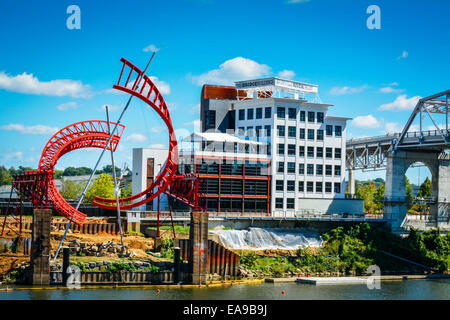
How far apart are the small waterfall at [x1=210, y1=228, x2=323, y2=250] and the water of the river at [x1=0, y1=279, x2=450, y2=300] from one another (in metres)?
12.0

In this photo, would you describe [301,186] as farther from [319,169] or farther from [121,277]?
[121,277]

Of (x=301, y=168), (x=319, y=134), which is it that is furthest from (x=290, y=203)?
(x=319, y=134)

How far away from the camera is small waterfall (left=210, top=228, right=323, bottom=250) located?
66.0 metres

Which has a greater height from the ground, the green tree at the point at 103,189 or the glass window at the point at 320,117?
the glass window at the point at 320,117

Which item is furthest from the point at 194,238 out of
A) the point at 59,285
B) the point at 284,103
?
the point at 284,103

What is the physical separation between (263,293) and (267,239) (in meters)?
20.1

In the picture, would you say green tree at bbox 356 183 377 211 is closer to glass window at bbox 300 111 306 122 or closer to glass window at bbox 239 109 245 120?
glass window at bbox 300 111 306 122

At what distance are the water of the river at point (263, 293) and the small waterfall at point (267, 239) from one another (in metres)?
12.0

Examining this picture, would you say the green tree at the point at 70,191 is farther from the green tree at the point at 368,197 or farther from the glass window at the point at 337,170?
the green tree at the point at 368,197

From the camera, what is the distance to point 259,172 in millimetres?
78000

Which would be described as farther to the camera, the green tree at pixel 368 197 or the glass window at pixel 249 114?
the green tree at pixel 368 197

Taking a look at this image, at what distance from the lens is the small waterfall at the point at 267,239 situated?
66000 mm

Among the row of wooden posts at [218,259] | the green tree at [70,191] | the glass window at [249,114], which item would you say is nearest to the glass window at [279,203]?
the glass window at [249,114]

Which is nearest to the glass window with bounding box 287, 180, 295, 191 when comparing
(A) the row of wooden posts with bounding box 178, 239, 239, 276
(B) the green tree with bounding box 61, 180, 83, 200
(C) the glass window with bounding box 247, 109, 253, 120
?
(C) the glass window with bounding box 247, 109, 253, 120
